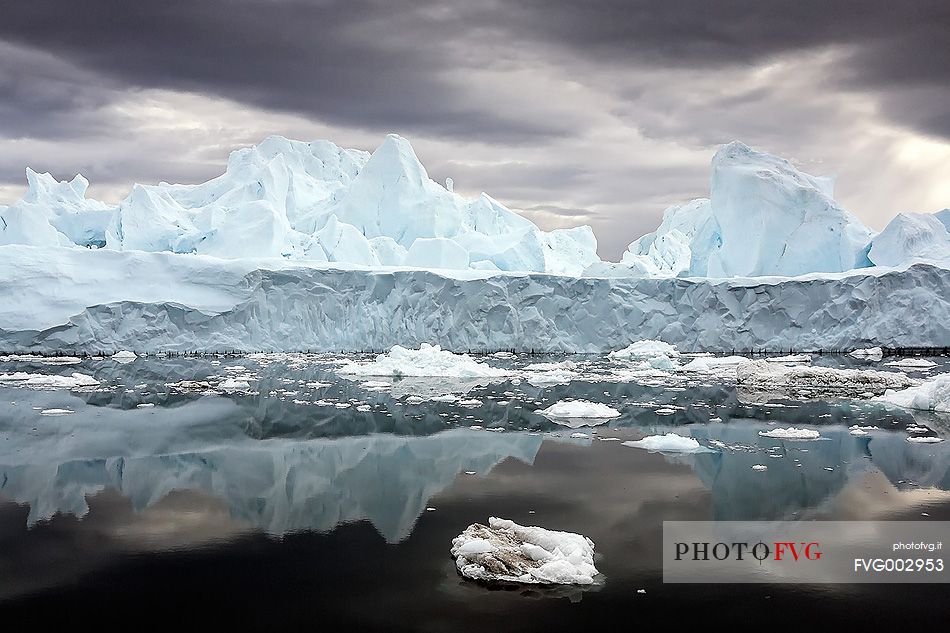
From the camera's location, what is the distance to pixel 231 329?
22.0 metres

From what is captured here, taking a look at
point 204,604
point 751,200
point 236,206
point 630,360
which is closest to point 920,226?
point 751,200

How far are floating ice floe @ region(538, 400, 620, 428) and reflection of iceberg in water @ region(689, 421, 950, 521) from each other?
4.98ft

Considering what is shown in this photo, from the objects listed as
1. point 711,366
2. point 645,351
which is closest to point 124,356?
point 645,351

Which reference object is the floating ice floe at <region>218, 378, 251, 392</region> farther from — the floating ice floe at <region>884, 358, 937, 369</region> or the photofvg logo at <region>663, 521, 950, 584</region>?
the floating ice floe at <region>884, 358, 937, 369</region>

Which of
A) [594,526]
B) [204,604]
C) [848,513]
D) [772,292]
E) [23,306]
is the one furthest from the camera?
[772,292]

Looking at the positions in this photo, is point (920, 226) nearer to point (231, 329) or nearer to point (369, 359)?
point (369, 359)

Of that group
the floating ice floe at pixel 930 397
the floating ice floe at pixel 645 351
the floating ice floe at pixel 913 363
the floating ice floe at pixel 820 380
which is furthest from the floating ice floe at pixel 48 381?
the floating ice floe at pixel 913 363

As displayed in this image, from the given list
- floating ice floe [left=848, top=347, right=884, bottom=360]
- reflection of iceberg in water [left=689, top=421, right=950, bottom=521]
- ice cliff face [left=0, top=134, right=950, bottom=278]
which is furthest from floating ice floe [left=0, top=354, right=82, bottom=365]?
floating ice floe [left=848, top=347, right=884, bottom=360]

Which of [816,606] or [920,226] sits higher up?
[920,226]

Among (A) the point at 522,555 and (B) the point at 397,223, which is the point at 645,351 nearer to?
(B) the point at 397,223

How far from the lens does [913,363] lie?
19.1 metres

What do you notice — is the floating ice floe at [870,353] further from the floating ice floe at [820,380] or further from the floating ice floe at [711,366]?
the floating ice floe at [820,380]

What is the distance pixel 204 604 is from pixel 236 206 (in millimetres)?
27173

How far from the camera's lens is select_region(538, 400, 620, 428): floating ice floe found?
1084 cm
